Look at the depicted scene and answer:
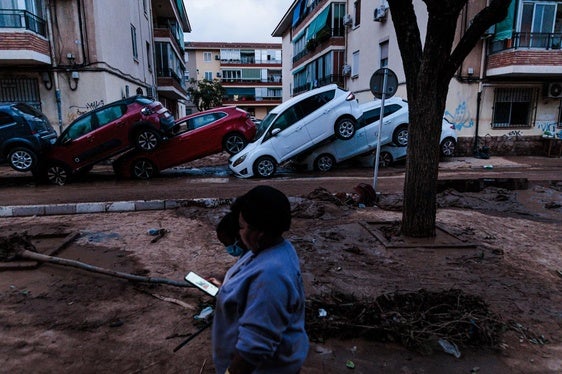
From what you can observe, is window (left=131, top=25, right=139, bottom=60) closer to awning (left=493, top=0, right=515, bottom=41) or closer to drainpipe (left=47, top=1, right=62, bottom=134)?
drainpipe (left=47, top=1, right=62, bottom=134)

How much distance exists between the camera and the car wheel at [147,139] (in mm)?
11508

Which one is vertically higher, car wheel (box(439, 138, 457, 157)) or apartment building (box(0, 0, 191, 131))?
apartment building (box(0, 0, 191, 131))

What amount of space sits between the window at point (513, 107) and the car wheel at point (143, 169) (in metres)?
15.1

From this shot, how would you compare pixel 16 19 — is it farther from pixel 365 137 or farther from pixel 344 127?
pixel 365 137

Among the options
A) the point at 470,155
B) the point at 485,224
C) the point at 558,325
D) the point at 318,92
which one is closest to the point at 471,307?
the point at 558,325

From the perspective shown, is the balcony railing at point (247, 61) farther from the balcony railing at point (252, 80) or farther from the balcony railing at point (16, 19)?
the balcony railing at point (16, 19)

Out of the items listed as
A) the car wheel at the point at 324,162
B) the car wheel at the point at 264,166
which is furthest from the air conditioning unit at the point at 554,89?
the car wheel at the point at 264,166

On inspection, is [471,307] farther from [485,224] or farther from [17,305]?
[17,305]

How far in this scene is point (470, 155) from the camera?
17969 mm

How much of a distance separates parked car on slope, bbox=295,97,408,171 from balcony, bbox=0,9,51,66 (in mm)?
10165

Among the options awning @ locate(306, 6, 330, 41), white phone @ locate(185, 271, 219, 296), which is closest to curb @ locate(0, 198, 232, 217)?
white phone @ locate(185, 271, 219, 296)

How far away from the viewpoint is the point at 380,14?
20.6 m

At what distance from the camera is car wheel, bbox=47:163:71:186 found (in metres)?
11.6

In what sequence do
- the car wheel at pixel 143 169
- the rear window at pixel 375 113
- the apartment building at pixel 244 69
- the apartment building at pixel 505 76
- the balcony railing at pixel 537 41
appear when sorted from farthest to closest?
1. the apartment building at pixel 244 69
2. the balcony railing at pixel 537 41
3. the apartment building at pixel 505 76
4. the rear window at pixel 375 113
5. the car wheel at pixel 143 169
